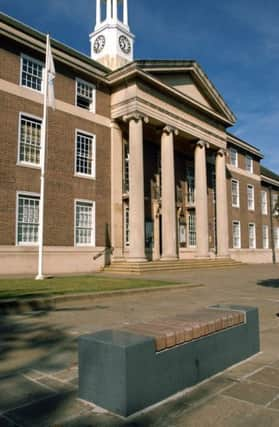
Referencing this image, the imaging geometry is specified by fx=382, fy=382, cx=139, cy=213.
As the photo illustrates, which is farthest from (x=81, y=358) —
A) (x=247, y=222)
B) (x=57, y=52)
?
(x=247, y=222)

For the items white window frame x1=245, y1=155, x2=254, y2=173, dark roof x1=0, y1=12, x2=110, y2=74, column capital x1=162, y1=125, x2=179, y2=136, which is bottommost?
column capital x1=162, y1=125, x2=179, y2=136

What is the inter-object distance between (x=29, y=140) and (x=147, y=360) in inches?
724

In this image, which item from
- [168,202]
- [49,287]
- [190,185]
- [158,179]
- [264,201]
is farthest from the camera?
[264,201]

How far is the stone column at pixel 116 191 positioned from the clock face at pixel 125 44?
47.2ft

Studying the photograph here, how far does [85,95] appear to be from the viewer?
23.1 m

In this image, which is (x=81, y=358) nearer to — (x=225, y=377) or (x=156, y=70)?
(x=225, y=377)

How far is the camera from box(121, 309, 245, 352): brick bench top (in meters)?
3.46

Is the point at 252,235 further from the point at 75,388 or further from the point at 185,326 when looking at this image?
the point at 75,388

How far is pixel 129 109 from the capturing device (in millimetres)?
23141

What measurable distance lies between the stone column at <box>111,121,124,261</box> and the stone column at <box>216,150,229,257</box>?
9784 millimetres

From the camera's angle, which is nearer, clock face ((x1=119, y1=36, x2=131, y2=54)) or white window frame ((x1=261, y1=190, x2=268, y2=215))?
clock face ((x1=119, y1=36, x2=131, y2=54))

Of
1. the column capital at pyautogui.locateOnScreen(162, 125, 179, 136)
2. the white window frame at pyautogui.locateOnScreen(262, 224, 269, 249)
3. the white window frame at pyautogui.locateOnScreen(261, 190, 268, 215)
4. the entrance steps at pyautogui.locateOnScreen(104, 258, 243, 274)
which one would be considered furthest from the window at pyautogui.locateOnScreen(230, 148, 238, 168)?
the entrance steps at pyautogui.locateOnScreen(104, 258, 243, 274)

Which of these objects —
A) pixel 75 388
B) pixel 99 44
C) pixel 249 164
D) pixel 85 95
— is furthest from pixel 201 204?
pixel 75 388

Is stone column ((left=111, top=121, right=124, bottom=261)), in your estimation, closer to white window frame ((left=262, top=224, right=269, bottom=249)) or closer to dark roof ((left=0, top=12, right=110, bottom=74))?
dark roof ((left=0, top=12, right=110, bottom=74))
